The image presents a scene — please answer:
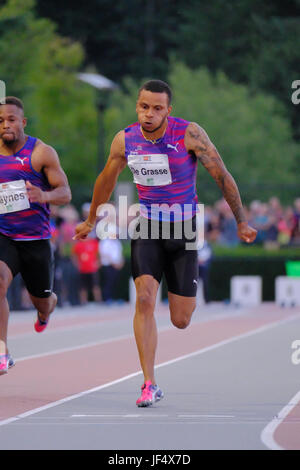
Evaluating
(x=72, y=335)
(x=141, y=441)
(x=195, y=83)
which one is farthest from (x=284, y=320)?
(x=195, y=83)

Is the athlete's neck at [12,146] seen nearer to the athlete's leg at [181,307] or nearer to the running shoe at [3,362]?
the running shoe at [3,362]

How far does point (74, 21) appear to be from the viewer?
2771 inches

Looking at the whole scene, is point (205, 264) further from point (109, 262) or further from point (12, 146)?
point (12, 146)

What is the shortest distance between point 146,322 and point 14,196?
1.60 m

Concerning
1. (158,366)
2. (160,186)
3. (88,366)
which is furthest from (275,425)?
(88,366)

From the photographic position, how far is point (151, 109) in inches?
398

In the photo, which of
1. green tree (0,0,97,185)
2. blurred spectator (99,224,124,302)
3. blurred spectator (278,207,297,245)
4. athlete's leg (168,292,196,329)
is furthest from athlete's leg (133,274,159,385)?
green tree (0,0,97,185)

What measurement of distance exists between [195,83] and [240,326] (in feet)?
108

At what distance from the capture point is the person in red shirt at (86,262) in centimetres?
2775

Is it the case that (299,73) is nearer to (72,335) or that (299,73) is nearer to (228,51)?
(228,51)

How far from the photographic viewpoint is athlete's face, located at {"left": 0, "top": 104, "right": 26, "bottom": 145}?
10.8 meters

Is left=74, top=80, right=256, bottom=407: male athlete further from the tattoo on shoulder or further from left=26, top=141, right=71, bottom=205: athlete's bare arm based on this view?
left=26, top=141, right=71, bottom=205: athlete's bare arm

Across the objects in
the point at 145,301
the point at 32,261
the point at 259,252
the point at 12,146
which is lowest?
the point at 259,252

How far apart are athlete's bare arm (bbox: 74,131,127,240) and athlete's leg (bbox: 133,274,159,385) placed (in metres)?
0.69
